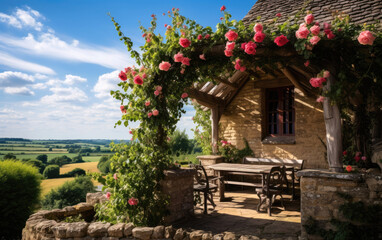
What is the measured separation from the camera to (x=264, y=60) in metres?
4.14

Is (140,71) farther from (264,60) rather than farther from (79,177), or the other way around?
(79,177)

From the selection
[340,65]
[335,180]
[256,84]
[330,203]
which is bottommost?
[330,203]

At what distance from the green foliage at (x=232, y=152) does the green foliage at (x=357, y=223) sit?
195 inches

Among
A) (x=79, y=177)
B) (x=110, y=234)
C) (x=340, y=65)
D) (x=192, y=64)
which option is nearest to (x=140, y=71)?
(x=192, y=64)

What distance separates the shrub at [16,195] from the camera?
692 cm

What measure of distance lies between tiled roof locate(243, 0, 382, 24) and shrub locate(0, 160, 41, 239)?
23.8 feet

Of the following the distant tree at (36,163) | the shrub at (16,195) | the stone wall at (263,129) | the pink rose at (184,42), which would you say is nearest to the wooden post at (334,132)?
the pink rose at (184,42)

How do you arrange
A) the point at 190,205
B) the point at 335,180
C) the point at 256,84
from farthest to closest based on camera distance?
the point at 256,84 < the point at 190,205 < the point at 335,180

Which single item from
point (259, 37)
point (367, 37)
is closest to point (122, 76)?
point (259, 37)

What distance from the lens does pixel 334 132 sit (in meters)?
3.90

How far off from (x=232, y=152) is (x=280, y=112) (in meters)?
1.99

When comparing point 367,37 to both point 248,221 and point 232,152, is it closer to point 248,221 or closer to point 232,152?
point 248,221

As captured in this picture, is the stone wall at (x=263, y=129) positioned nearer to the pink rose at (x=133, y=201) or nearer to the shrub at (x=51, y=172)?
the pink rose at (x=133, y=201)

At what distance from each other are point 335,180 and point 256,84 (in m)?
5.19
